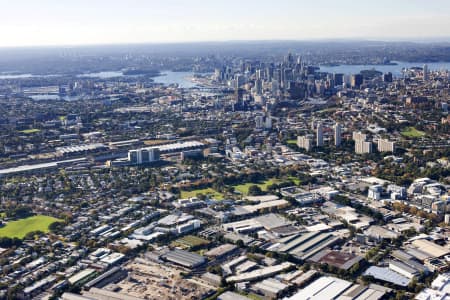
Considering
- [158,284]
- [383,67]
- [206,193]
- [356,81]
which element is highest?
[383,67]

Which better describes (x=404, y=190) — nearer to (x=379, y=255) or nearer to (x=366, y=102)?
(x=379, y=255)

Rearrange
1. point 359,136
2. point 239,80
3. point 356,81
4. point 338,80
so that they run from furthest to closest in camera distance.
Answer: point 239,80 < point 338,80 < point 356,81 < point 359,136

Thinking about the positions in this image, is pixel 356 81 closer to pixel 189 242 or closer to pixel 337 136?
pixel 337 136

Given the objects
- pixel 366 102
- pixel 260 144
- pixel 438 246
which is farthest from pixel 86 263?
pixel 366 102

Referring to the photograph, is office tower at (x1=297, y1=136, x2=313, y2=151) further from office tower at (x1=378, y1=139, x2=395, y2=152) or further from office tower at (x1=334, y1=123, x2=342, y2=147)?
office tower at (x1=378, y1=139, x2=395, y2=152)

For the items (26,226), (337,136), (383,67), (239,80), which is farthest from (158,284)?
(383,67)
